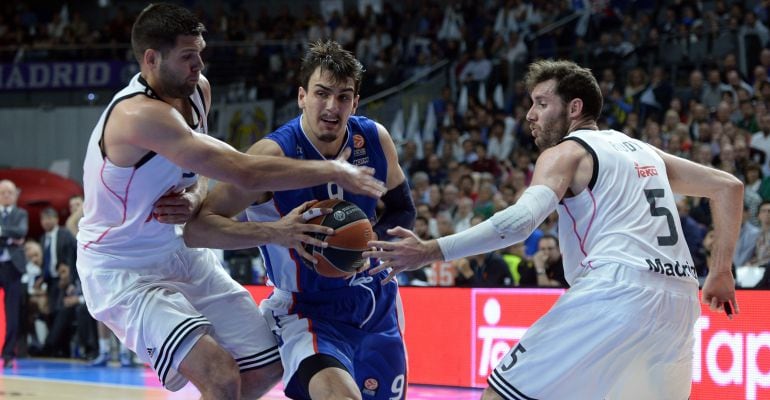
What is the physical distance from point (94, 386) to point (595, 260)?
6403 millimetres

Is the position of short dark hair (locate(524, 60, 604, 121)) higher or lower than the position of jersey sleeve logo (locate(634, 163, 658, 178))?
higher

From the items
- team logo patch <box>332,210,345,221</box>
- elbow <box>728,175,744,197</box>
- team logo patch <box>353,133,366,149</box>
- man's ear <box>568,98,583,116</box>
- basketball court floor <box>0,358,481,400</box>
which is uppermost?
man's ear <box>568,98,583,116</box>

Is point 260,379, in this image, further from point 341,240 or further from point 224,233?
point 341,240

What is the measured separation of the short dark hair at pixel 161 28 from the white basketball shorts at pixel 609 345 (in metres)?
1.94

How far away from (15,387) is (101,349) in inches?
80.2

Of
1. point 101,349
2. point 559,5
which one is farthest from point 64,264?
point 559,5

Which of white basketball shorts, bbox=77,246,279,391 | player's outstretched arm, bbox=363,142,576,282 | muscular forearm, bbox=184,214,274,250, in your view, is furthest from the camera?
white basketball shorts, bbox=77,246,279,391

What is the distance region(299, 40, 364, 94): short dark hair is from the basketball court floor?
4.32 meters

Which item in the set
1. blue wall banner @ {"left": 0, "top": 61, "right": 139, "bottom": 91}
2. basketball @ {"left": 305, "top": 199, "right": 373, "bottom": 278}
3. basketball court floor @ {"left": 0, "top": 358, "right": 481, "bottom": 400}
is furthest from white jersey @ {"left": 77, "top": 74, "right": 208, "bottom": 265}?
blue wall banner @ {"left": 0, "top": 61, "right": 139, "bottom": 91}

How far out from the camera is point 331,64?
4.63 meters

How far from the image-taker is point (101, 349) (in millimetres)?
11383

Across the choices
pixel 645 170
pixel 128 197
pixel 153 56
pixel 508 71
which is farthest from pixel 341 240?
pixel 508 71

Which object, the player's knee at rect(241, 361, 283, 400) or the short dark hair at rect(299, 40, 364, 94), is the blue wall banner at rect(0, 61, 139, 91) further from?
the player's knee at rect(241, 361, 283, 400)

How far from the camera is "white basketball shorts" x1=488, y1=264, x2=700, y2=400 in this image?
4.11 metres
